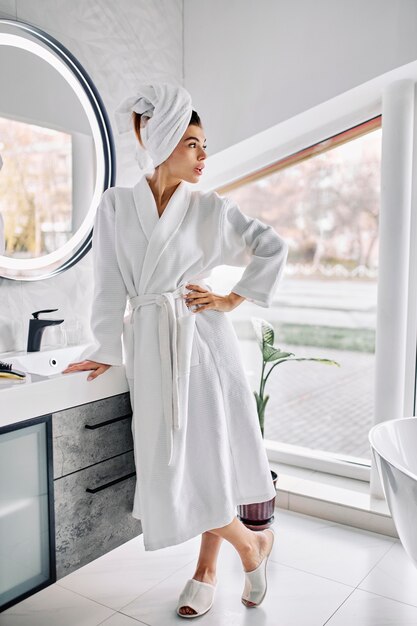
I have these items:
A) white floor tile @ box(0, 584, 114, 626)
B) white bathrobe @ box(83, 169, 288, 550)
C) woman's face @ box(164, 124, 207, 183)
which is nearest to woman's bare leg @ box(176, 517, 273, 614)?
white bathrobe @ box(83, 169, 288, 550)

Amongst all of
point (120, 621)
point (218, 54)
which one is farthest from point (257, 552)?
point (218, 54)

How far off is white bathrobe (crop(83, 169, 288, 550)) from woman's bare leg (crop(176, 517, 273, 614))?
0.34ft

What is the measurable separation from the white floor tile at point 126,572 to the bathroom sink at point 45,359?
748mm

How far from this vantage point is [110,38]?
2.37 meters

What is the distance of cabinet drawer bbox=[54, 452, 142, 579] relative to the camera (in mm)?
1773

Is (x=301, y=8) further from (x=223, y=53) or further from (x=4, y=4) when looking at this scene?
(x=4, y=4)

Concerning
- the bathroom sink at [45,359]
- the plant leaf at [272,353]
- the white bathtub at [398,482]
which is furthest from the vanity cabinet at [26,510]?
the plant leaf at [272,353]

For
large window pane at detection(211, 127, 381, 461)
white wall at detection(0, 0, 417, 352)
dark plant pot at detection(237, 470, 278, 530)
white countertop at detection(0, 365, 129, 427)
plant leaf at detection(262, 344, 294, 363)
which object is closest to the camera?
white countertop at detection(0, 365, 129, 427)

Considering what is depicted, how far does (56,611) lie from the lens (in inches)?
74.3

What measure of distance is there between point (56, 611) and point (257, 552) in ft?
2.29

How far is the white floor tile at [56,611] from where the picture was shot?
6.01ft

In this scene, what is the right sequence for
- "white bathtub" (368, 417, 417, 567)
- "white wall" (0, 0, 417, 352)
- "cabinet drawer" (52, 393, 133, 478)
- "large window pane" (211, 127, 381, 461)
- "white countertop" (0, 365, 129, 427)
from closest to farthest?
"white bathtub" (368, 417, 417, 567)
"white countertop" (0, 365, 129, 427)
"cabinet drawer" (52, 393, 133, 478)
"white wall" (0, 0, 417, 352)
"large window pane" (211, 127, 381, 461)

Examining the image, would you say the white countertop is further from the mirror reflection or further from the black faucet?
the mirror reflection

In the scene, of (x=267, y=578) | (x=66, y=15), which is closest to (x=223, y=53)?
(x=66, y=15)
